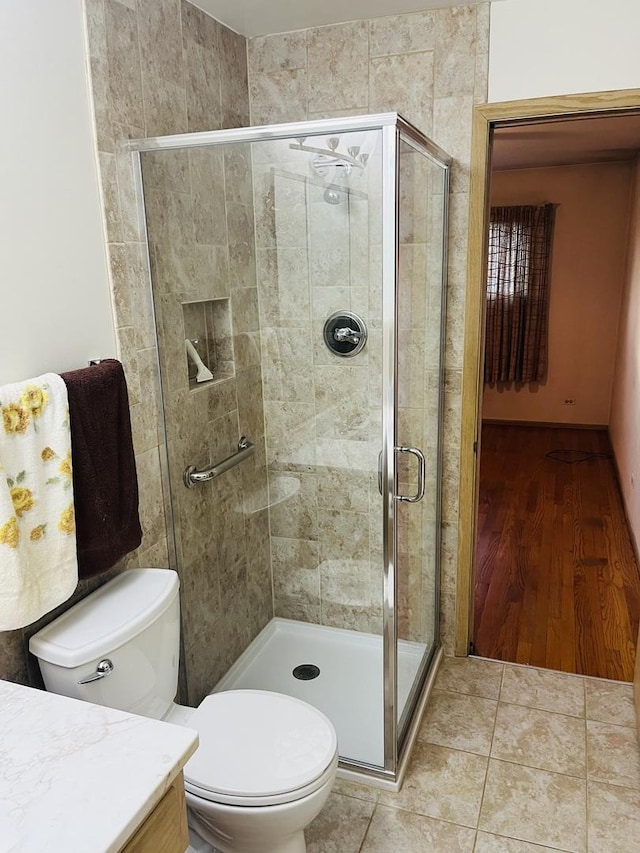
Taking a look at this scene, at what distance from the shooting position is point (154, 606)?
1.85 meters

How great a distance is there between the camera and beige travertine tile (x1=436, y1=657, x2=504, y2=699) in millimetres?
2711

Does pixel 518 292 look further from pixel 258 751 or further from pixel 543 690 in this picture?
pixel 258 751

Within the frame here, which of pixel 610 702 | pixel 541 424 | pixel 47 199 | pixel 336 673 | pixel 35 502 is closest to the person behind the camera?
pixel 35 502

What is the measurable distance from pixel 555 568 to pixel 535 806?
1.81 meters

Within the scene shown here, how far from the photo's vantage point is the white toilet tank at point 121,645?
165 cm

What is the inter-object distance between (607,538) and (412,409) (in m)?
2.49

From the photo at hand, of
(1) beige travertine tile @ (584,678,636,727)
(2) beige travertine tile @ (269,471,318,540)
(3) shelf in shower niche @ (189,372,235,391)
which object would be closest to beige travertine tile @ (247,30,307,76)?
(3) shelf in shower niche @ (189,372,235,391)

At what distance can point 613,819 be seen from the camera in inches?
81.7

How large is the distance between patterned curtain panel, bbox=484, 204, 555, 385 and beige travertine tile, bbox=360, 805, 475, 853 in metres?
4.84

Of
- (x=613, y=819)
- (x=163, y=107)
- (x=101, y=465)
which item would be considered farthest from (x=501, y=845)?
(x=163, y=107)

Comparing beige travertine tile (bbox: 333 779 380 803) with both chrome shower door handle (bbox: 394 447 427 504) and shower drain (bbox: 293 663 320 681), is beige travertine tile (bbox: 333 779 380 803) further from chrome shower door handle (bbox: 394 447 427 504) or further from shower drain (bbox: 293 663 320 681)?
chrome shower door handle (bbox: 394 447 427 504)

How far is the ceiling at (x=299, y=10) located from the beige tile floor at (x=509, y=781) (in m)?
2.49

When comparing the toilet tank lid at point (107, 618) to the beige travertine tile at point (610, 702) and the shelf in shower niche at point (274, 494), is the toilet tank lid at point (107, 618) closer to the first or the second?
the shelf in shower niche at point (274, 494)

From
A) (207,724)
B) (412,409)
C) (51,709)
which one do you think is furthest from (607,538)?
(51,709)
